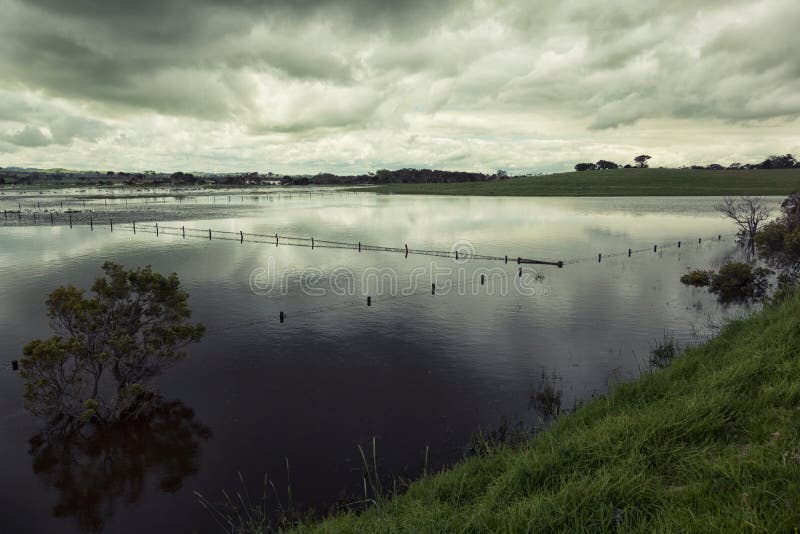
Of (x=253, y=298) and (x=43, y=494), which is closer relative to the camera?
(x=43, y=494)

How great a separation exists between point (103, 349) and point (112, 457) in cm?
679

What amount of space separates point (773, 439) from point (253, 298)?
42.3m

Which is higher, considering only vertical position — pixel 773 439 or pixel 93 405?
pixel 773 439

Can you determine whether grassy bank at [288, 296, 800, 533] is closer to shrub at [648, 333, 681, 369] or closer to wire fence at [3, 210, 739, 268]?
shrub at [648, 333, 681, 369]

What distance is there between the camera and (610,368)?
28.7 m

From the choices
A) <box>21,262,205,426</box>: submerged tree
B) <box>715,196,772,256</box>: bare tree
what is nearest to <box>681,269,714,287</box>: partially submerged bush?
<box>715,196,772,256</box>: bare tree

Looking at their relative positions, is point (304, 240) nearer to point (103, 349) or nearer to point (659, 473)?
→ point (103, 349)

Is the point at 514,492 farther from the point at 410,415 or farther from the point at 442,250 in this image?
the point at 442,250

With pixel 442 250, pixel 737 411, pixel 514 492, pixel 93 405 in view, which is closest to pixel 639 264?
pixel 442 250

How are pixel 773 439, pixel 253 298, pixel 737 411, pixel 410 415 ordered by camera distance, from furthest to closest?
pixel 253 298, pixel 410 415, pixel 737 411, pixel 773 439

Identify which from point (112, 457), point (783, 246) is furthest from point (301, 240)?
point (783, 246)

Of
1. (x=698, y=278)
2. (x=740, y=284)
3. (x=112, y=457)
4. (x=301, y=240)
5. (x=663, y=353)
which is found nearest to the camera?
(x=112, y=457)

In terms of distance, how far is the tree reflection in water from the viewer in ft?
61.1

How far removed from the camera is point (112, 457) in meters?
21.2
